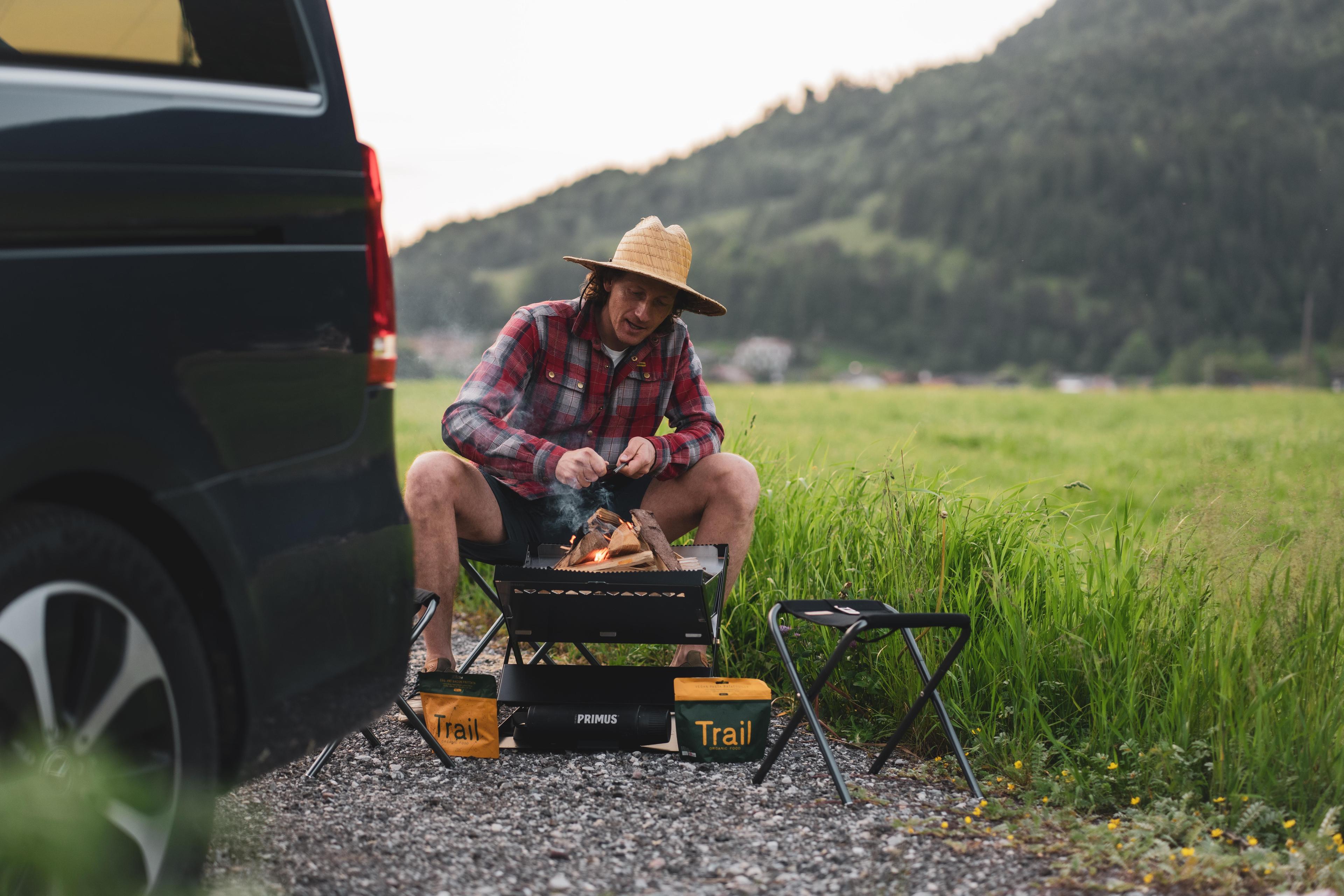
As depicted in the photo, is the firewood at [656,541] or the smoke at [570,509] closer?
the firewood at [656,541]

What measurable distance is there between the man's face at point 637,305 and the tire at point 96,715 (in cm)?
228

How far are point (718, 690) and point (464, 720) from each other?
79cm

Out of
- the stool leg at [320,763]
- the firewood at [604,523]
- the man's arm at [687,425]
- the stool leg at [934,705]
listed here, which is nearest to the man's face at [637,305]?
the man's arm at [687,425]

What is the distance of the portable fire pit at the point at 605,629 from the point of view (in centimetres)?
331

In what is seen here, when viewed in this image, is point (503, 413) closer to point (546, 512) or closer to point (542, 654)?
point (546, 512)

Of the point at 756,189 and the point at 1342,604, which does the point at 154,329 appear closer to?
the point at 1342,604

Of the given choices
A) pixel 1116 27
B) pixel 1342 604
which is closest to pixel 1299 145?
pixel 1116 27

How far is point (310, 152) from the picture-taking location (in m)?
2.15

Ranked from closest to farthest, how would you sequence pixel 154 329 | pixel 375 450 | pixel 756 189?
pixel 154 329, pixel 375 450, pixel 756 189

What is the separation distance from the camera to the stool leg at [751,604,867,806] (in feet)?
9.78

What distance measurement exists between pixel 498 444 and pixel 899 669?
1543 mm

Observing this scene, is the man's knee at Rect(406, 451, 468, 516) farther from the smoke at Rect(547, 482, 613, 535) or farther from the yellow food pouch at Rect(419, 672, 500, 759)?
the yellow food pouch at Rect(419, 672, 500, 759)

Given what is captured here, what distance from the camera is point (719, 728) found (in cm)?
341

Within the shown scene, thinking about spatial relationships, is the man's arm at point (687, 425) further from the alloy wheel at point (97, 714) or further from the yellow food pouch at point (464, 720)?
the alloy wheel at point (97, 714)
